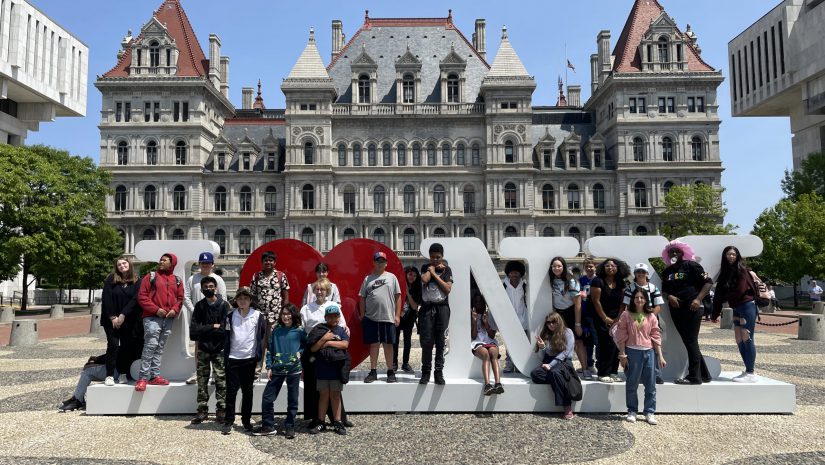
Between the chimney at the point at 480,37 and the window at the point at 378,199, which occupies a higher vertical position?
the chimney at the point at 480,37

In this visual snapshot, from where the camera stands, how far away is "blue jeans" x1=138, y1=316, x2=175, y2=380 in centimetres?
932

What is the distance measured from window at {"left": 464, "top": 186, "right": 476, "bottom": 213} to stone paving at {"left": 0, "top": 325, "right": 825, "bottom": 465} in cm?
4228

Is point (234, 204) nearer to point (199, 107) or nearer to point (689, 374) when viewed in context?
point (199, 107)

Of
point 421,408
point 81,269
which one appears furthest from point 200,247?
point 81,269

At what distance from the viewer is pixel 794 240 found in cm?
3641

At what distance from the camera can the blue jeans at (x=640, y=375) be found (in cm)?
877

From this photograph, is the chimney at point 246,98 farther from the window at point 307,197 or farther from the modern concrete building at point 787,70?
the modern concrete building at point 787,70

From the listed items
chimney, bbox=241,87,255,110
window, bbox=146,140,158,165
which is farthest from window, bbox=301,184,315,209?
chimney, bbox=241,87,255,110

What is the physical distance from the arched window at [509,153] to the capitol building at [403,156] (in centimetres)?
10

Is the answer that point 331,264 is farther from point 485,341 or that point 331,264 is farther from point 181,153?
point 181,153

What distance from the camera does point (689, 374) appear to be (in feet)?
31.3

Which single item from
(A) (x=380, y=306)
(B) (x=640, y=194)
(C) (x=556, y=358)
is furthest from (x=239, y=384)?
(B) (x=640, y=194)

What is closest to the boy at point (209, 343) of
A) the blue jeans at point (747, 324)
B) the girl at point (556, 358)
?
the girl at point (556, 358)

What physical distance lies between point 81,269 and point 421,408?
3463 centimetres
